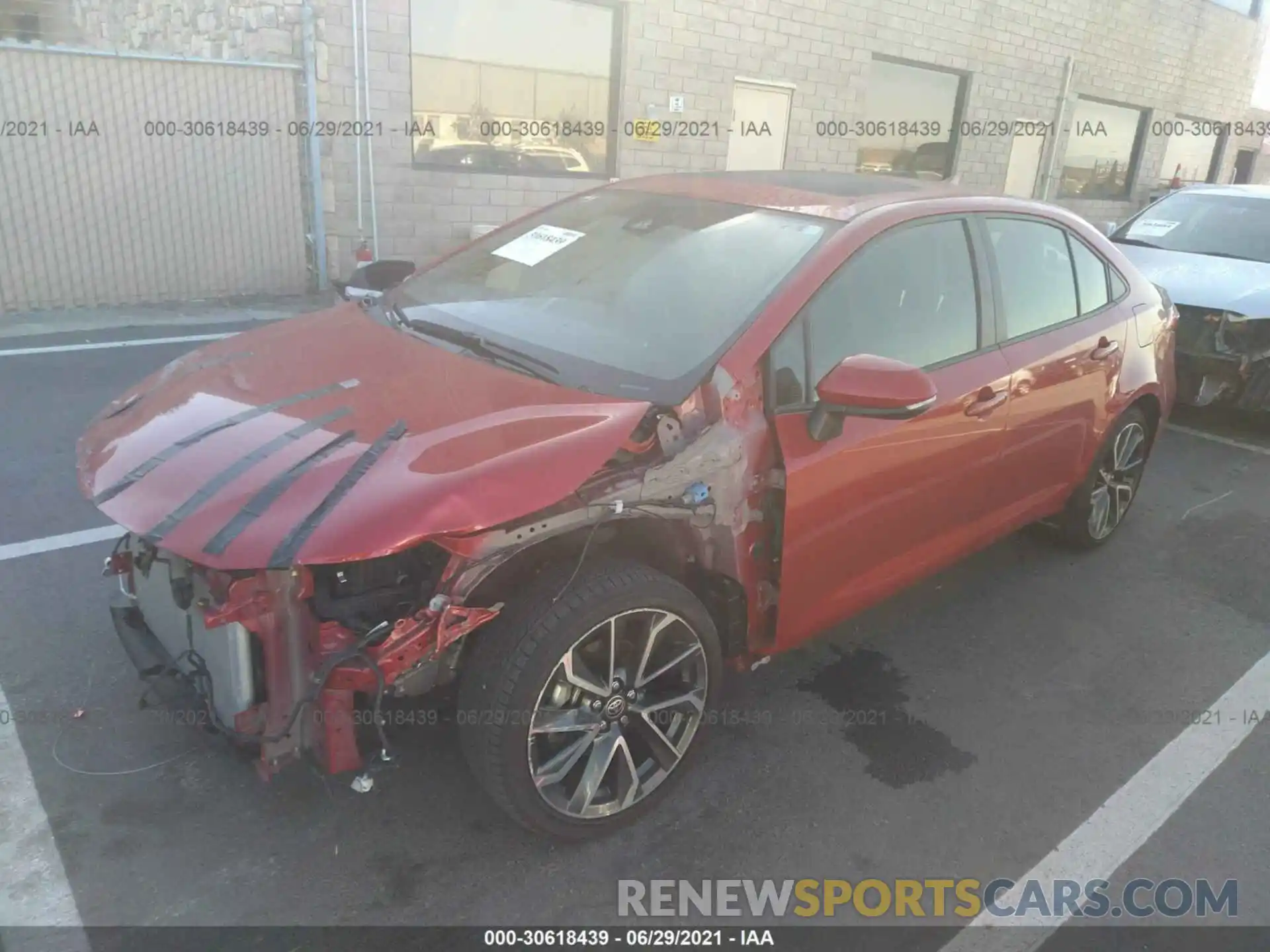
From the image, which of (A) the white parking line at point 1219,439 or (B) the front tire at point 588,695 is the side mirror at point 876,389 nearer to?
(B) the front tire at point 588,695

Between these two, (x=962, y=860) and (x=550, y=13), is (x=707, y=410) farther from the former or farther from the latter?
(x=550, y=13)

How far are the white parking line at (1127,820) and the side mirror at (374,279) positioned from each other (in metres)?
3.06

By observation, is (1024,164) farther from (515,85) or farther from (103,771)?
(103,771)

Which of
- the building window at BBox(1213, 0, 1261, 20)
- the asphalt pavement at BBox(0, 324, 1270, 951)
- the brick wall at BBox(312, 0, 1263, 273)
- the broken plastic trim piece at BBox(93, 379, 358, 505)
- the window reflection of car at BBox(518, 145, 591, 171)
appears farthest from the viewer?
the building window at BBox(1213, 0, 1261, 20)

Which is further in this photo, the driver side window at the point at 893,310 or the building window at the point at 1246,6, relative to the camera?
the building window at the point at 1246,6

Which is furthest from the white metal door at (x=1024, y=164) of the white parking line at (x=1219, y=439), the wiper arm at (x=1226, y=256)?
the white parking line at (x=1219, y=439)

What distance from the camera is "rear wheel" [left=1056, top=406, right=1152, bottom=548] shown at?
4.23 metres

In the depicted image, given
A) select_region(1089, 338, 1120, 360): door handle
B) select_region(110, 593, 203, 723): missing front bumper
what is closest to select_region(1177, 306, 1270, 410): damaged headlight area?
select_region(1089, 338, 1120, 360): door handle

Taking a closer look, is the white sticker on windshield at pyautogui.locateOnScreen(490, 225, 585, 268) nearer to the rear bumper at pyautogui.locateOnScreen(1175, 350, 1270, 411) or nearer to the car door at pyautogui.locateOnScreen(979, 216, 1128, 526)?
the car door at pyautogui.locateOnScreen(979, 216, 1128, 526)

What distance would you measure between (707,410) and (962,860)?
145 centimetres

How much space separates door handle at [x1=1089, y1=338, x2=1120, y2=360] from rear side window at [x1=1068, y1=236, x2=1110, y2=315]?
15 cm

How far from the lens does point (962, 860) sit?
2611 mm

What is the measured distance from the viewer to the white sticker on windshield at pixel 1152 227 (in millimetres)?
7715

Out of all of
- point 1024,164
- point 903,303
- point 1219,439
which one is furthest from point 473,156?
point 1024,164
